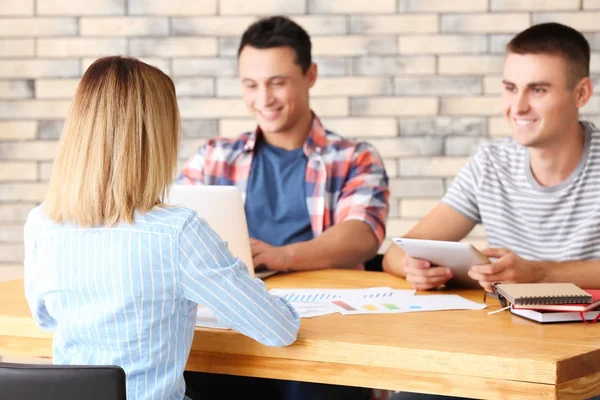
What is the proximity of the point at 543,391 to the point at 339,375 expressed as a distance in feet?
1.24

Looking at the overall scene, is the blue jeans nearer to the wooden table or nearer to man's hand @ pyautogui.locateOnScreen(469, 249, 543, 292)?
the wooden table

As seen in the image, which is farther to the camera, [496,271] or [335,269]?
[335,269]

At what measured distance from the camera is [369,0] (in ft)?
11.7

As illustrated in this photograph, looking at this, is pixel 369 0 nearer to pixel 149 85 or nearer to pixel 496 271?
pixel 496 271

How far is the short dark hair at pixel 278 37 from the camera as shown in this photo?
2885mm

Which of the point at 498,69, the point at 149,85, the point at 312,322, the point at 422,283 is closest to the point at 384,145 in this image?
the point at 498,69

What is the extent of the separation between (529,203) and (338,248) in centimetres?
56

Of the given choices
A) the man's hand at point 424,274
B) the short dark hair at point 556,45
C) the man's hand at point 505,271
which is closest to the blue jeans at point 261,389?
the man's hand at point 424,274

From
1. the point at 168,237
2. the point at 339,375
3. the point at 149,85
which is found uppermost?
the point at 149,85

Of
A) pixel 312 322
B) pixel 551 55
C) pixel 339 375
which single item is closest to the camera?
pixel 339 375

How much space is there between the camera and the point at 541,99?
2.45 meters

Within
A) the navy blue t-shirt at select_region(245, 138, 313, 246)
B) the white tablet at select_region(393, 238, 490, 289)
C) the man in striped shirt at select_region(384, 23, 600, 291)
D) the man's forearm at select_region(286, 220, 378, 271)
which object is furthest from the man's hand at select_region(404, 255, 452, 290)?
the navy blue t-shirt at select_region(245, 138, 313, 246)

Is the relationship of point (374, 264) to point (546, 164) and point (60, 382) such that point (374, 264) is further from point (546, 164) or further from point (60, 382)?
point (60, 382)

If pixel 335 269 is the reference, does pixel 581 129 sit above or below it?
above
